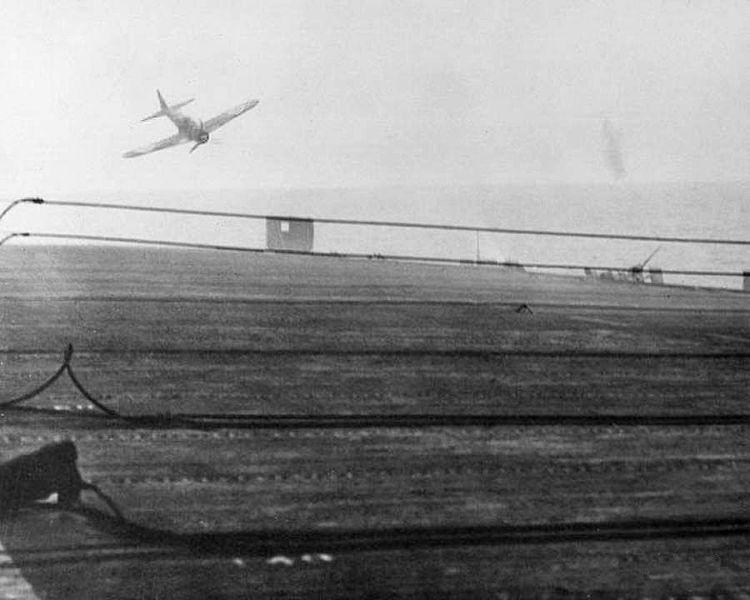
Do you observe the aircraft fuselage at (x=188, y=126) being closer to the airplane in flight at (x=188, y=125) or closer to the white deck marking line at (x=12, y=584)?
the airplane in flight at (x=188, y=125)

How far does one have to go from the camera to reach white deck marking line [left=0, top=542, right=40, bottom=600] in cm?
440

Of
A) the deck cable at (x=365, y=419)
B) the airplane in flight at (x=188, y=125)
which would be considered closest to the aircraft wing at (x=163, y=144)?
the airplane in flight at (x=188, y=125)

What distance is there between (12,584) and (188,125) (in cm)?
4252

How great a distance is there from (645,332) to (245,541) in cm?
999

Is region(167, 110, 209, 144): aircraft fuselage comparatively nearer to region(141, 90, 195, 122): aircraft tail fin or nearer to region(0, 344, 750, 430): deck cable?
region(141, 90, 195, 122): aircraft tail fin

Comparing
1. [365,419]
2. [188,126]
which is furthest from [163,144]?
[365,419]

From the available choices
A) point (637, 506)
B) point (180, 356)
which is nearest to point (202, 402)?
point (180, 356)

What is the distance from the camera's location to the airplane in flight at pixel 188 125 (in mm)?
44875

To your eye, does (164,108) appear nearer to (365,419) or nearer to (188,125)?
(188,125)

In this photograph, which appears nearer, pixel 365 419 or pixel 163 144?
pixel 365 419

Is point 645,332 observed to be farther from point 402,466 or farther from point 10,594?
point 10,594

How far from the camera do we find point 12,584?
4.54 meters

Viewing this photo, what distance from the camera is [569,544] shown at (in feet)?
17.6

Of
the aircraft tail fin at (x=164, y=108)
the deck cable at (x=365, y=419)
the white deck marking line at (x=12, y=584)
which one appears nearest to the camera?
the white deck marking line at (x=12, y=584)
